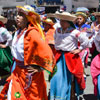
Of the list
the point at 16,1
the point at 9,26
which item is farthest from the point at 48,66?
the point at 16,1

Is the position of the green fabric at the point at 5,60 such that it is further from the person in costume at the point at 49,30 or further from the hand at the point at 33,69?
the hand at the point at 33,69

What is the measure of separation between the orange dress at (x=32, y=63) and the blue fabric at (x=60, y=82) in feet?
3.03

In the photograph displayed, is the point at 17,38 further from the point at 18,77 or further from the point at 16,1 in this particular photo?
the point at 16,1

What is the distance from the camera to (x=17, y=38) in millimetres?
3283

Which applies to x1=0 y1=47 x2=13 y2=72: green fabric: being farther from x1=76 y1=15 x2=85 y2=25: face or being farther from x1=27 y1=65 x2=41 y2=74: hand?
x1=27 y1=65 x2=41 y2=74: hand

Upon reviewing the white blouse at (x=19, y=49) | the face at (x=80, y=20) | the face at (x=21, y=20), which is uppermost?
the face at (x=21, y=20)

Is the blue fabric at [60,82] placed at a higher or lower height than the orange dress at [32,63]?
lower

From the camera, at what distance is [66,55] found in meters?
4.20

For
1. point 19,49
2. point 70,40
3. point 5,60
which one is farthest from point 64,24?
point 5,60

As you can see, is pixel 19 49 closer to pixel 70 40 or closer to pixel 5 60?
pixel 70 40

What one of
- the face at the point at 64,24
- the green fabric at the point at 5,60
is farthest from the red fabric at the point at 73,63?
the green fabric at the point at 5,60

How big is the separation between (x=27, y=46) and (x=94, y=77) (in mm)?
1628

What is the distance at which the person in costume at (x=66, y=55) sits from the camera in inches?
163

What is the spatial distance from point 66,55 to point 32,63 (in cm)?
121
